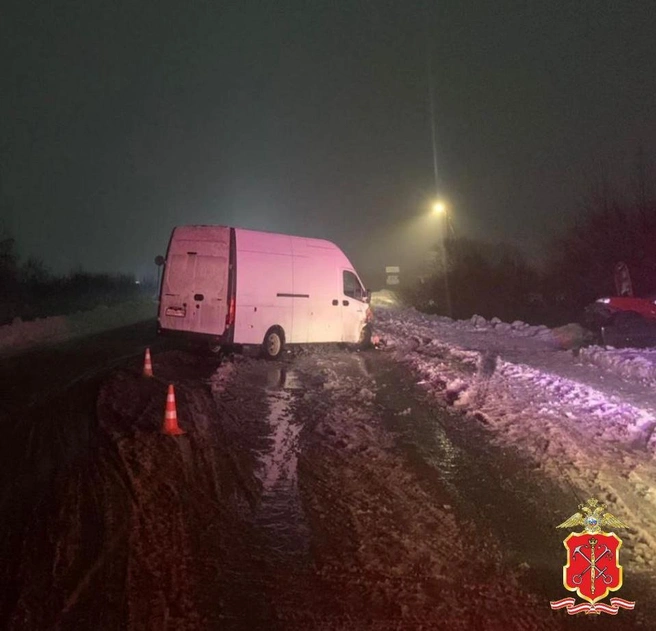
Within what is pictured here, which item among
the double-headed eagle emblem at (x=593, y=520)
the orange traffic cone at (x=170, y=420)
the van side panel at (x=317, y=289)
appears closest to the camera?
the double-headed eagle emblem at (x=593, y=520)

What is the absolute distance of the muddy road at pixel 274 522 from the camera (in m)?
4.85

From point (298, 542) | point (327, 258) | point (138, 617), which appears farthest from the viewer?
point (327, 258)

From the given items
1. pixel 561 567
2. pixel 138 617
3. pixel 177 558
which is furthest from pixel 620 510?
pixel 138 617

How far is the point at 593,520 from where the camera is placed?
21.5ft

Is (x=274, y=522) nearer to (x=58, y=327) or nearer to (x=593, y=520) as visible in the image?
(x=593, y=520)

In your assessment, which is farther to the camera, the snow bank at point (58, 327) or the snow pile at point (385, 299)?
the snow pile at point (385, 299)

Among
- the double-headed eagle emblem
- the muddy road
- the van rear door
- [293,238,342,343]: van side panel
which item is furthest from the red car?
the double-headed eagle emblem

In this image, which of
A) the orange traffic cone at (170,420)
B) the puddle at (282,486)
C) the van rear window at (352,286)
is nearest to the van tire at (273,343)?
the van rear window at (352,286)

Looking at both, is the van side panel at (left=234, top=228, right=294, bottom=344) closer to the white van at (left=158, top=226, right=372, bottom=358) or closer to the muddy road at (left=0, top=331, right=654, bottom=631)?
the white van at (left=158, top=226, right=372, bottom=358)

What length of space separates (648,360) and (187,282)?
34.1 feet

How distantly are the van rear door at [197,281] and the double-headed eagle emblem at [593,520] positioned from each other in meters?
10.6

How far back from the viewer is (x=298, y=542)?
19.9ft

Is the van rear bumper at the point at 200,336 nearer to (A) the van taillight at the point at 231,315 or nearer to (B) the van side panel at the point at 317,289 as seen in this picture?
(A) the van taillight at the point at 231,315

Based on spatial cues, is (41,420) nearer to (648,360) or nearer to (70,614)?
(70,614)
